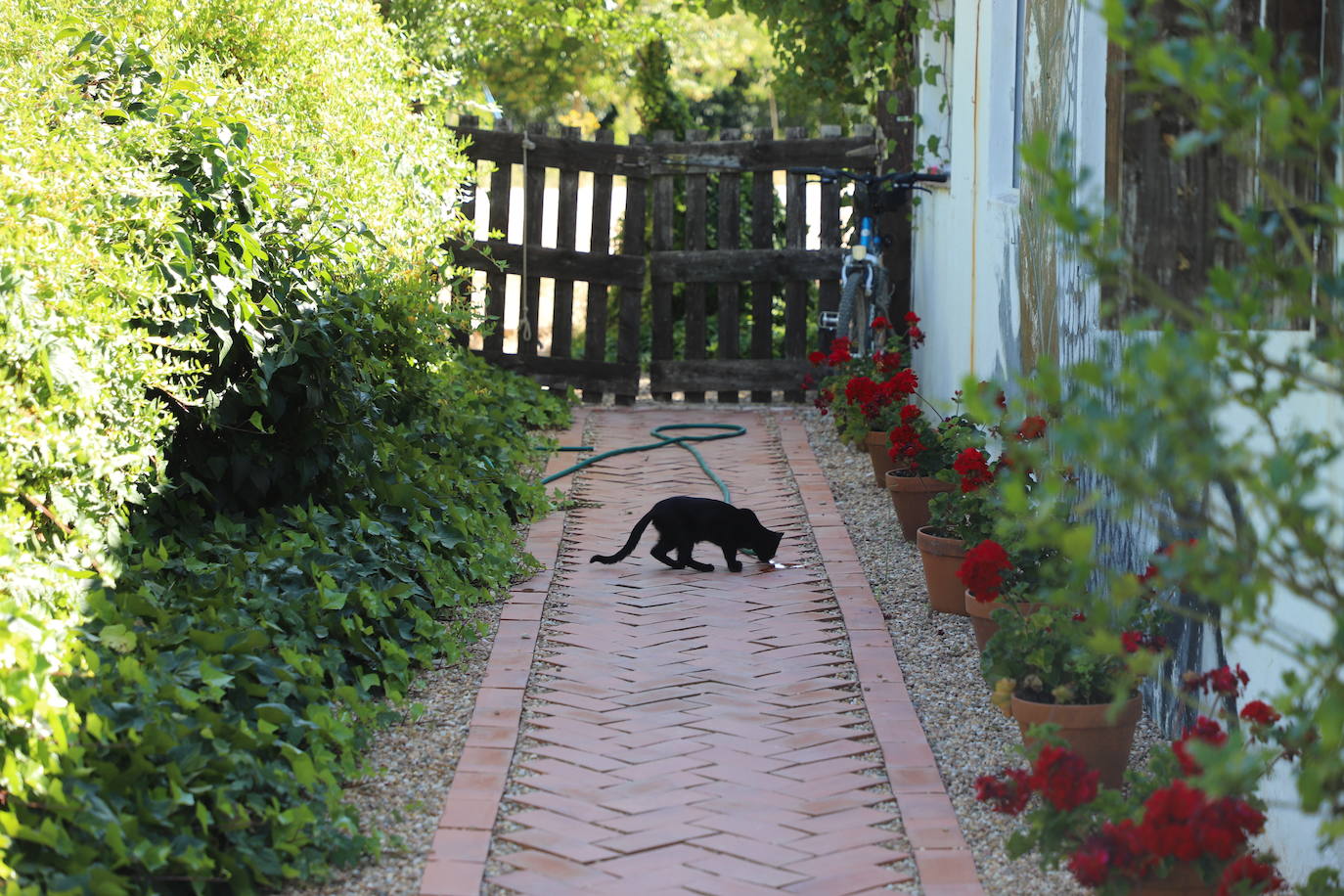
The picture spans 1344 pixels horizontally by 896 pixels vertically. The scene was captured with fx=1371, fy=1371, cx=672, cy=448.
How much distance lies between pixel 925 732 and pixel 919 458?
2.13m

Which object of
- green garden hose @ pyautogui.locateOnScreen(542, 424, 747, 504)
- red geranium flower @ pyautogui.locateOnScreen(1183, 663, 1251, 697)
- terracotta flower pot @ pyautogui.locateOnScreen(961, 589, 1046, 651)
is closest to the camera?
red geranium flower @ pyautogui.locateOnScreen(1183, 663, 1251, 697)

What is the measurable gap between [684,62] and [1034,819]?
80.8ft

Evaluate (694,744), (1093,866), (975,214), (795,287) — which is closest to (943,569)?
(694,744)

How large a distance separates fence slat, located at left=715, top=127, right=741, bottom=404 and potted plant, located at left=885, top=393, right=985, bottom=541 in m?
3.73

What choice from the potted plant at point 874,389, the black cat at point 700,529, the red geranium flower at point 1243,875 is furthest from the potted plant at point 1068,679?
the potted plant at point 874,389

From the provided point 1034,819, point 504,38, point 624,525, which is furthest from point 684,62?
point 1034,819

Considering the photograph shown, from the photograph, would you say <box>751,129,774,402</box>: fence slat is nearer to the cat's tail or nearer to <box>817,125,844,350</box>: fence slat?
<box>817,125,844,350</box>: fence slat

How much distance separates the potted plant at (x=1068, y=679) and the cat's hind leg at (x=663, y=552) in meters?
2.36

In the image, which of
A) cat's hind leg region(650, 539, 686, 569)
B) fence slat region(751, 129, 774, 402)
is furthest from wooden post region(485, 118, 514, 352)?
cat's hind leg region(650, 539, 686, 569)

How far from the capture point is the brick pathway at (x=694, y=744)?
10.9 ft

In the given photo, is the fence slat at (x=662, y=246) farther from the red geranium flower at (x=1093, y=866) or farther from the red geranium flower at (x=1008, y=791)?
the red geranium flower at (x=1093, y=866)

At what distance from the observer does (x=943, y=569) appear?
5.25 m

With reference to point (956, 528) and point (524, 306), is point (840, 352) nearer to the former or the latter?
point (956, 528)

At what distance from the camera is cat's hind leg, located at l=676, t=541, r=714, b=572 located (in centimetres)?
599
